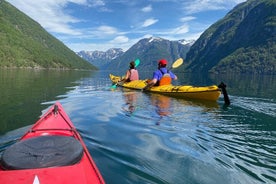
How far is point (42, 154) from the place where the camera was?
16.1 ft

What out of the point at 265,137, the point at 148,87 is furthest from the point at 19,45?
the point at 265,137

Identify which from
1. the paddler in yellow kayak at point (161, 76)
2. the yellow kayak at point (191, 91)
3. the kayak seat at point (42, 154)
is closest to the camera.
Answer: the kayak seat at point (42, 154)

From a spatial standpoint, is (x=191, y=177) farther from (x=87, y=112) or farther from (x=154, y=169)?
(x=87, y=112)

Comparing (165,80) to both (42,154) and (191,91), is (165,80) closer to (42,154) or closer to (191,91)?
(191,91)

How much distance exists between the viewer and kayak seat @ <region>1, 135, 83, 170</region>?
4.56 m

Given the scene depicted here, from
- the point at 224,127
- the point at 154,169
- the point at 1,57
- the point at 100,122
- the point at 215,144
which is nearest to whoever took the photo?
the point at 154,169

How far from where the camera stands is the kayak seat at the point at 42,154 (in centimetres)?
456

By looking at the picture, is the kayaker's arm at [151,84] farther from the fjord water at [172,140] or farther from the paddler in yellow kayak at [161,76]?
the fjord water at [172,140]

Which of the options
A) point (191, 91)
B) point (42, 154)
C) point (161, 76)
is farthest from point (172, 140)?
point (161, 76)

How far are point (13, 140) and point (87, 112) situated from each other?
5220 mm

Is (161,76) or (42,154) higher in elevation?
(161,76)


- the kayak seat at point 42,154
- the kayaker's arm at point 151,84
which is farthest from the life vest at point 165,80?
the kayak seat at point 42,154

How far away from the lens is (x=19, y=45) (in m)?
200

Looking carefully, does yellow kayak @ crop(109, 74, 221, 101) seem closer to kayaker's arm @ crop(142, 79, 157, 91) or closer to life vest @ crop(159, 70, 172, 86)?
kayaker's arm @ crop(142, 79, 157, 91)
